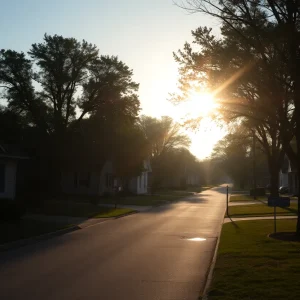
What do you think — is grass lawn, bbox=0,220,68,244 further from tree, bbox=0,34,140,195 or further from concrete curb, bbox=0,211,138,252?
tree, bbox=0,34,140,195

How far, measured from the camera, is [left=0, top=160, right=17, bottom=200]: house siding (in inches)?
1184

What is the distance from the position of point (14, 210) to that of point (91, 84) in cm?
2611

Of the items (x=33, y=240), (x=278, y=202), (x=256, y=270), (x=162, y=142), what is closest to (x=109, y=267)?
(x=256, y=270)

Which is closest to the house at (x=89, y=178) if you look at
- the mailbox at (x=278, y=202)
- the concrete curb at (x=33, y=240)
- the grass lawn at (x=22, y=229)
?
the concrete curb at (x=33, y=240)

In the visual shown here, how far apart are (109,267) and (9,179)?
20.1 meters

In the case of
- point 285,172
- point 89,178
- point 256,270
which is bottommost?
point 256,270

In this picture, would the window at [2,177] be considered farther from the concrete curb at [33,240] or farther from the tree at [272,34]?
the tree at [272,34]

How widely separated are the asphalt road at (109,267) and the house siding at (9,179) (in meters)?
12.1

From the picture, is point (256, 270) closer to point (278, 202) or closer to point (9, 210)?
point (278, 202)

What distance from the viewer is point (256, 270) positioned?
10.4 metres

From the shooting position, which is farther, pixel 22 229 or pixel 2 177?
pixel 2 177

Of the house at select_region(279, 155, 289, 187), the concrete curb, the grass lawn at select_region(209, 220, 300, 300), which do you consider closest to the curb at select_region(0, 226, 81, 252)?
the concrete curb

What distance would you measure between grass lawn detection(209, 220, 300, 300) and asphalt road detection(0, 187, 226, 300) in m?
0.45

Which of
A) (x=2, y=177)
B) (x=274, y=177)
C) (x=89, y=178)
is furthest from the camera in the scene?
(x=89, y=178)
